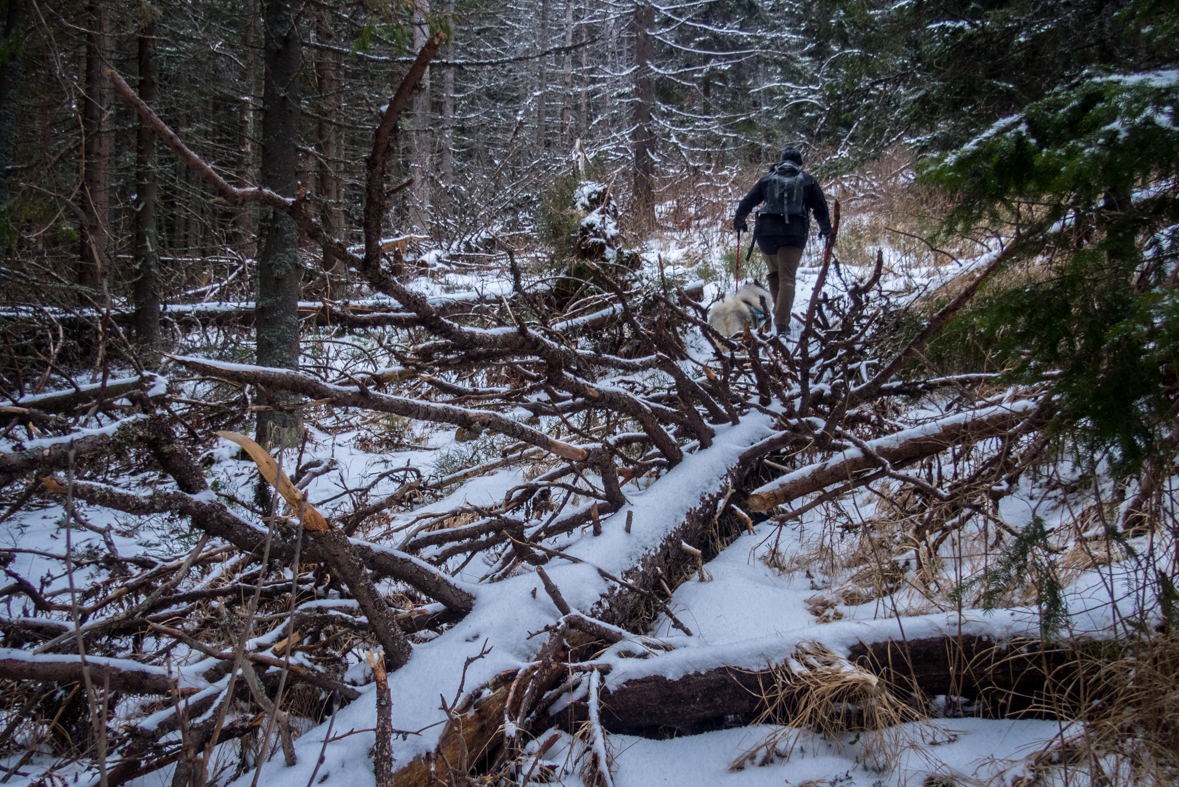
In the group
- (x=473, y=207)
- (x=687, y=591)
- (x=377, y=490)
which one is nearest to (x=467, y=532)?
(x=687, y=591)

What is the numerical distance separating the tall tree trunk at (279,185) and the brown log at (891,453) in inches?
134

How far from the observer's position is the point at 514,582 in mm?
2152

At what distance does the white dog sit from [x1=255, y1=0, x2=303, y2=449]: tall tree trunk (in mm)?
3318

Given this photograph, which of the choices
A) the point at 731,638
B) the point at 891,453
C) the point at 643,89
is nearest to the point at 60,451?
the point at 731,638

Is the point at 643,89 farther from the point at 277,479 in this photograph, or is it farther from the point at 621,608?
the point at 277,479

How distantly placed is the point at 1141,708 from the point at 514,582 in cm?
171

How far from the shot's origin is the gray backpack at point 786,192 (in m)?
5.45

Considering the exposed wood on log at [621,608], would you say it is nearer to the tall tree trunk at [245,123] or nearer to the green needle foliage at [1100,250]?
the green needle foliage at [1100,250]

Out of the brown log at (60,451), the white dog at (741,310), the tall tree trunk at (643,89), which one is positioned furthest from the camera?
the tall tree trunk at (643,89)

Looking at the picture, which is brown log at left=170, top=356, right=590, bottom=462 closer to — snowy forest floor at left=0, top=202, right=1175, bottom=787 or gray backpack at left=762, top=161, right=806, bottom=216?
snowy forest floor at left=0, top=202, right=1175, bottom=787

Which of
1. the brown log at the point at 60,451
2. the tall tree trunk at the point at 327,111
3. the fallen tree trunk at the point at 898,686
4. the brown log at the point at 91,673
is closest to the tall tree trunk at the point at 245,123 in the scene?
the tall tree trunk at the point at 327,111

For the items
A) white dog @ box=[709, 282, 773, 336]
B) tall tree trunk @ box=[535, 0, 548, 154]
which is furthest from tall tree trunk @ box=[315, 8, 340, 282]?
tall tree trunk @ box=[535, 0, 548, 154]

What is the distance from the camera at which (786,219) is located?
5.48 metres

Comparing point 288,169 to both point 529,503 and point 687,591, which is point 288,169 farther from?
point 687,591
